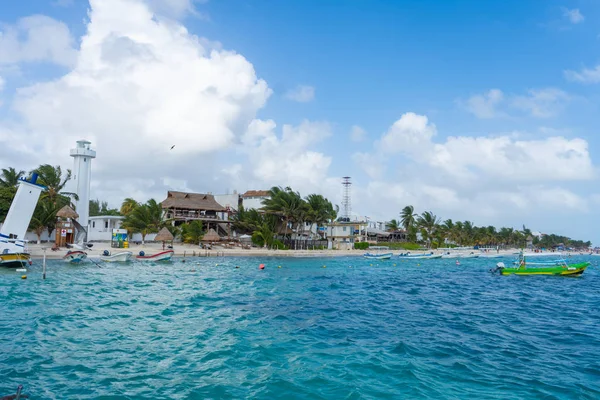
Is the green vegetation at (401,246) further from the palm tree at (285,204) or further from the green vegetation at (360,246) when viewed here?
the palm tree at (285,204)

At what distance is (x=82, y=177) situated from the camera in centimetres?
5184

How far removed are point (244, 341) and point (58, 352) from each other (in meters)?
5.07

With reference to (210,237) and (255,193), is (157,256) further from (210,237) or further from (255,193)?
(255,193)

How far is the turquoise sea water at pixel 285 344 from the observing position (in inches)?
360

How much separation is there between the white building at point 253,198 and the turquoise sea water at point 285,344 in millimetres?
51924

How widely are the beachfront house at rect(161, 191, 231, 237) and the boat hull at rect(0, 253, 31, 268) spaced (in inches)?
1128

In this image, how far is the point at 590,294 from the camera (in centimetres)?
2773

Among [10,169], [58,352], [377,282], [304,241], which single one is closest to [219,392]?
[58,352]

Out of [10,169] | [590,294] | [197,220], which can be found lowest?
[590,294]

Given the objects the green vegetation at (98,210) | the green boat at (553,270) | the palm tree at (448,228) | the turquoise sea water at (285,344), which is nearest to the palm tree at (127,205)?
the green vegetation at (98,210)

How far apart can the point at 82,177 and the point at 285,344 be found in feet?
A: 158

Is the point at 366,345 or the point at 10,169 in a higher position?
the point at 10,169

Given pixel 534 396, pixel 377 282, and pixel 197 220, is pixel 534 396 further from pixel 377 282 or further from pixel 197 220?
pixel 197 220

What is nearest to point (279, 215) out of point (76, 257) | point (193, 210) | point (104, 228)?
point (193, 210)
